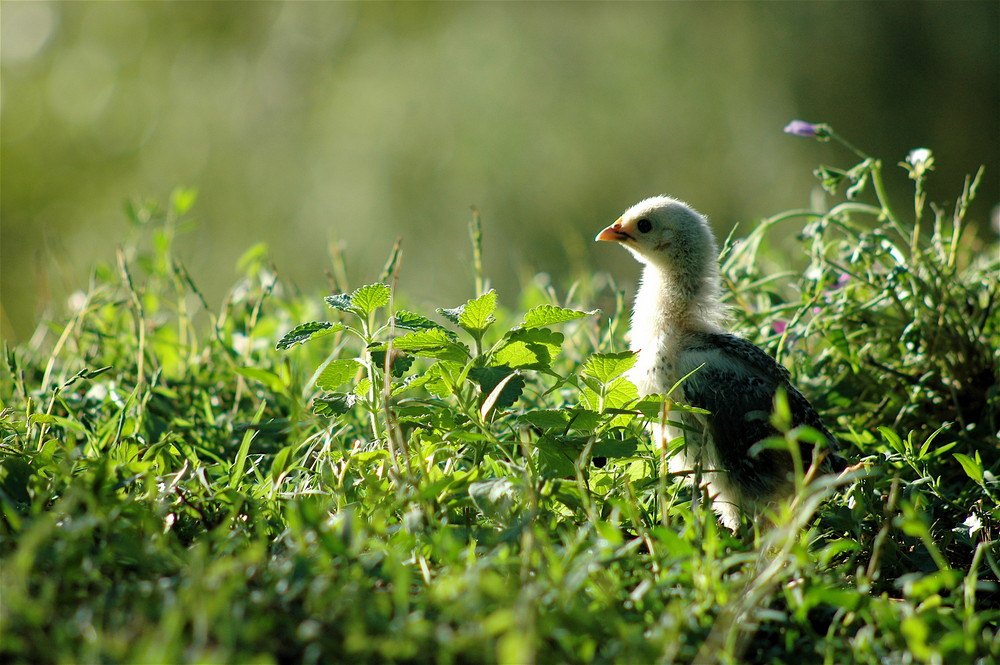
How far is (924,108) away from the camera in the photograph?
319 inches

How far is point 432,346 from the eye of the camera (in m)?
2.20

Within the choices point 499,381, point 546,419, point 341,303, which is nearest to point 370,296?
point 341,303

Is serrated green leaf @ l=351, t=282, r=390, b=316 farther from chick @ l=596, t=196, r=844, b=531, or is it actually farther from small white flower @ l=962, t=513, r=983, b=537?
small white flower @ l=962, t=513, r=983, b=537

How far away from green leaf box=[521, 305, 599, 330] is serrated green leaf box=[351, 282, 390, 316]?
34 cm

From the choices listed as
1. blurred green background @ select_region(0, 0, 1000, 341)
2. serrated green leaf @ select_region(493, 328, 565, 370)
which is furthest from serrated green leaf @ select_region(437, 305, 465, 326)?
blurred green background @ select_region(0, 0, 1000, 341)

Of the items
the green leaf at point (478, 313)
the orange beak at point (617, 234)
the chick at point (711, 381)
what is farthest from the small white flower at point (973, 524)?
the orange beak at point (617, 234)

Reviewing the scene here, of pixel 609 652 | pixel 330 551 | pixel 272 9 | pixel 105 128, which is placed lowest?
pixel 609 652

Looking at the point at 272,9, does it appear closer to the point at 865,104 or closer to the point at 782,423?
the point at 865,104

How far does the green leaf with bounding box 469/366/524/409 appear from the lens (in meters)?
2.16

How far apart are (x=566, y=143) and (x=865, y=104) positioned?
2689mm

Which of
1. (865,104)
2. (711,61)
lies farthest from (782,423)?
(711,61)

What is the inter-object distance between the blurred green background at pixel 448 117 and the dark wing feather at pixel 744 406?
15.9 feet

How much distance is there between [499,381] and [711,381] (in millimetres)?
824

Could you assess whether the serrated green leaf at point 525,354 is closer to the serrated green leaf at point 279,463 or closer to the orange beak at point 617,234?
the serrated green leaf at point 279,463
